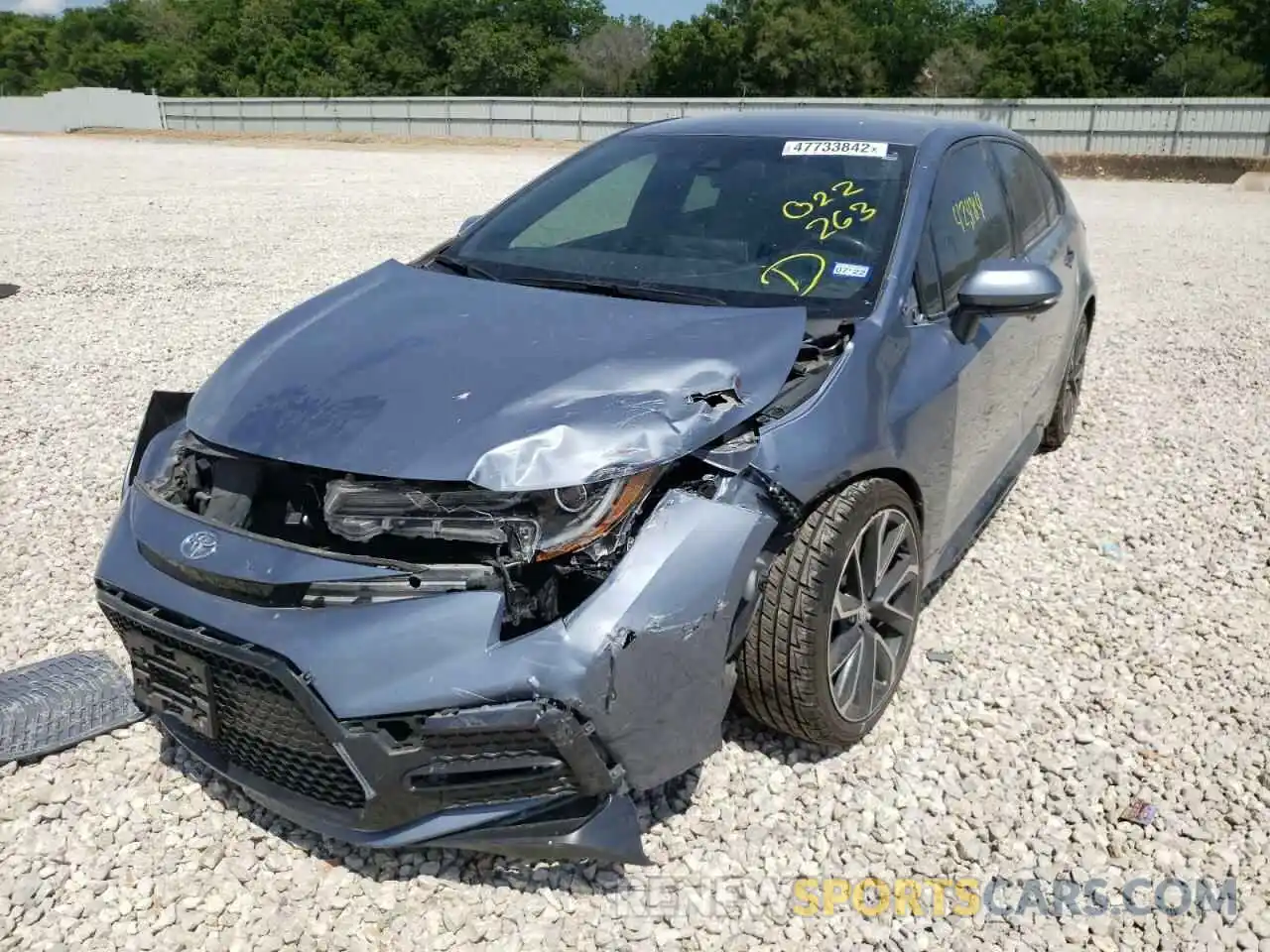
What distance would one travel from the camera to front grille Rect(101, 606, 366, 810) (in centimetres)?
223

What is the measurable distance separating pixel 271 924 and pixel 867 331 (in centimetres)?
213

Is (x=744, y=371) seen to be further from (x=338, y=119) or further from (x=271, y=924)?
(x=338, y=119)

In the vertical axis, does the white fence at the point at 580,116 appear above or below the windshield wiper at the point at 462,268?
above

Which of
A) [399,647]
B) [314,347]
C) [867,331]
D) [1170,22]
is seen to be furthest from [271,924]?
[1170,22]

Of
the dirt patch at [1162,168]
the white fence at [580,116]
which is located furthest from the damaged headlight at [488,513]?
the dirt patch at [1162,168]

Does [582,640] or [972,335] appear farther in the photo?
[972,335]

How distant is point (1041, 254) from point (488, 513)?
10.3 ft

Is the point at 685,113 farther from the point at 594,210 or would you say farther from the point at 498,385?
the point at 498,385

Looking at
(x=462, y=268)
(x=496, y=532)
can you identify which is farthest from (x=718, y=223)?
(x=496, y=532)

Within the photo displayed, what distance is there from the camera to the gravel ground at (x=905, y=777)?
7.94 feet

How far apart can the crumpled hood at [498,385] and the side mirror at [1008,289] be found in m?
0.66

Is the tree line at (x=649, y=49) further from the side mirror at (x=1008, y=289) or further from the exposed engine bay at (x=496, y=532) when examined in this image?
the exposed engine bay at (x=496, y=532)

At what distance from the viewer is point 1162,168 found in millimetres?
25422

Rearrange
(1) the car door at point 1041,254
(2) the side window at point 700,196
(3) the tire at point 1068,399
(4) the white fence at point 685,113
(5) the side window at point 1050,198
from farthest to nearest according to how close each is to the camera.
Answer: (4) the white fence at point 685,113 < (3) the tire at point 1068,399 < (5) the side window at point 1050,198 < (1) the car door at point 1041,254 < (2) the side window at point 700,196
